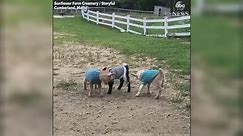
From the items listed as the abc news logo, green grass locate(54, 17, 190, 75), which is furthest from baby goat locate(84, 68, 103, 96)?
the abc news logo

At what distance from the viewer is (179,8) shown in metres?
1.97

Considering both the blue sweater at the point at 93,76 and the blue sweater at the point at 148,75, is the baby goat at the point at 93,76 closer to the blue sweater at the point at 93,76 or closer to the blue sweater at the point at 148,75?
the blue sweater at the point at 93,76

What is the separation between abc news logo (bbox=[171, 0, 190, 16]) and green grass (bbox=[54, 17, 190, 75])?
110 millimetres

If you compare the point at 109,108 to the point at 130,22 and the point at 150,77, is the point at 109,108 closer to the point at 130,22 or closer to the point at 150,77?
the point at 150,77

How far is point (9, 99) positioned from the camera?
1.87 meters

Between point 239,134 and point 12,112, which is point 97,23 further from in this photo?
point 239,134

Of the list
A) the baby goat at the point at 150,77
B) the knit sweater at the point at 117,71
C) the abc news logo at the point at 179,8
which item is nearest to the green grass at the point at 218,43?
the abc news logo at the point at 179,8

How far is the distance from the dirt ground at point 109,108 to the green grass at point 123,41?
0.08 feet

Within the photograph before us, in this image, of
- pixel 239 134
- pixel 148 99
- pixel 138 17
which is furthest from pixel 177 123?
pixel 138 17

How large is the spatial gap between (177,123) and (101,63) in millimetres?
387

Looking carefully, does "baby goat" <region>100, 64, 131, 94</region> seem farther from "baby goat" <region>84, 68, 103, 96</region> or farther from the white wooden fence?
the white wooden fence

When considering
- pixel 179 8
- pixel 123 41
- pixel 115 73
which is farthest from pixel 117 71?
pixel 179 8

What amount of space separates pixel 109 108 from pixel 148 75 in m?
0.21

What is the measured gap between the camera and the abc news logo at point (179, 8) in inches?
76.6
